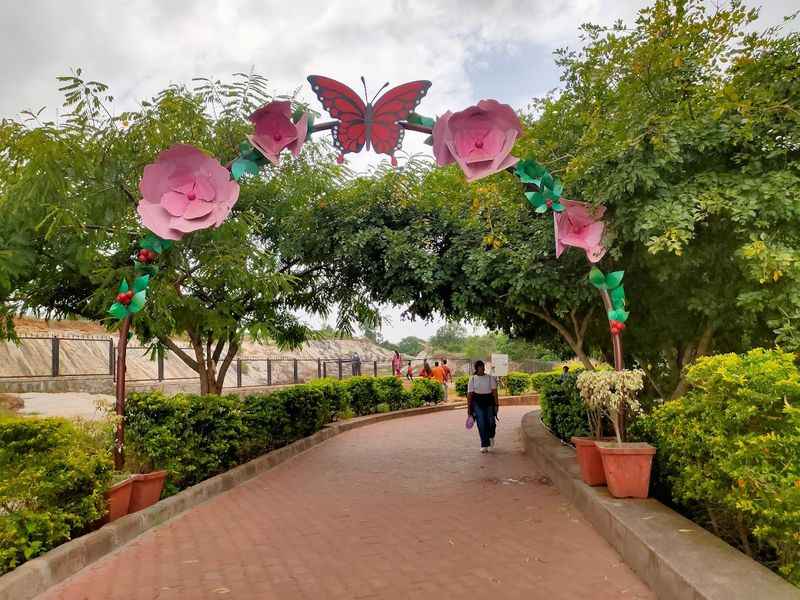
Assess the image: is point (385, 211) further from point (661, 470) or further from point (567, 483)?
point (661, 470)

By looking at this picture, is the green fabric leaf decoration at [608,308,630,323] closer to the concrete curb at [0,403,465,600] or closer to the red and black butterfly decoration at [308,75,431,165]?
the red and black butterfly decoration at [308,75,431,165]

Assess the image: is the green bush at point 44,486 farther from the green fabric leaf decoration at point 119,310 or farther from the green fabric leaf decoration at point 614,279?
the green fabric leaf decoration at point 614,279

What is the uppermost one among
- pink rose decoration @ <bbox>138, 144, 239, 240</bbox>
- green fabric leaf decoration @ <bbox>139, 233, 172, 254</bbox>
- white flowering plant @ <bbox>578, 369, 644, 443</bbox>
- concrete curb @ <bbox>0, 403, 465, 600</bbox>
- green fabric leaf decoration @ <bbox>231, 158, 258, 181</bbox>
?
green fabric leaf decoration @ <bbox>231, 158, 258, 181</bbox>

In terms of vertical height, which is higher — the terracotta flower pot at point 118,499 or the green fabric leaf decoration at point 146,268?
the green fabric leaf decoration at point 146,268

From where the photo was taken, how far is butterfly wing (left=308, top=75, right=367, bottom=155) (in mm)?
6145

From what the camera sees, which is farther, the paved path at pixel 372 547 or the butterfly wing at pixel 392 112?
the butterfly wing at pixel 392 112

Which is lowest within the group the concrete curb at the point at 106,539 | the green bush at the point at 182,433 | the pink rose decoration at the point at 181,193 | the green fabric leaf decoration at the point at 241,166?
the concrete curb at the point at 106,539

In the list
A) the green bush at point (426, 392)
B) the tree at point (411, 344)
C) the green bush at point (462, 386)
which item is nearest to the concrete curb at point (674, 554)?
the green bush at point (426, 392)

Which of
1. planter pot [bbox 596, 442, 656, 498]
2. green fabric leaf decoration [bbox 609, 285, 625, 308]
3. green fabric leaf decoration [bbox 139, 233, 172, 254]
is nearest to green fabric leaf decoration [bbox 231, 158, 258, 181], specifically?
green fabric leaf decoration [bbox 139, 233, 172, 254]

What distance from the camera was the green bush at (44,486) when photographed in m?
4.28

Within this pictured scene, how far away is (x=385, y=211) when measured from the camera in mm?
9961

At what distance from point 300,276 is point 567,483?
5862mm

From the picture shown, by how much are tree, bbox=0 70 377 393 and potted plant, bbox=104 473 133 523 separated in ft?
7.46

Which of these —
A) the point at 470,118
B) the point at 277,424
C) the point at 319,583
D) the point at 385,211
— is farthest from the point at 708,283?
the point at 277,424
